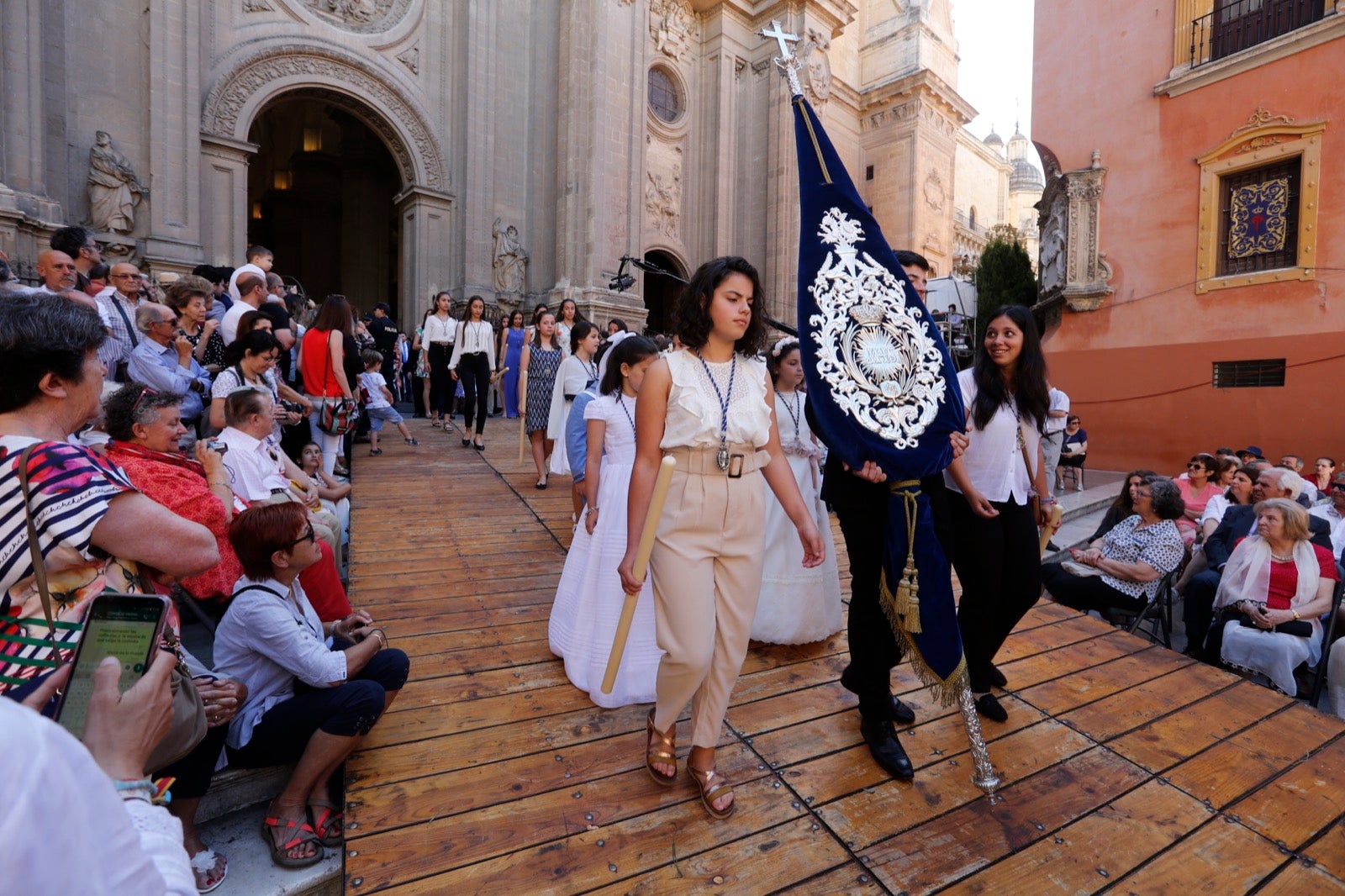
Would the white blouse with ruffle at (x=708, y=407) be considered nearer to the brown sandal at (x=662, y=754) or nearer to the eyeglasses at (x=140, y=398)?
the brown sandal at (x=662, y=754)

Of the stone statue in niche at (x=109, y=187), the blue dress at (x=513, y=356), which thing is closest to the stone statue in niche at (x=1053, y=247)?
the blue dress at (x=513, y=356)

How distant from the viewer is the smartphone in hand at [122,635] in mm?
1282

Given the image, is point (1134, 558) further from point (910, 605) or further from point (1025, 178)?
point (1025, 178)

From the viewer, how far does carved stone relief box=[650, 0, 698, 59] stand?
1869cm

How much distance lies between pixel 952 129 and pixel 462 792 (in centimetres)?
3173

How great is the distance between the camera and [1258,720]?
10.6ft

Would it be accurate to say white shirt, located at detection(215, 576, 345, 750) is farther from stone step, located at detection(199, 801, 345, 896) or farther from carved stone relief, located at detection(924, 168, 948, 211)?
carved stone relief, located at detection(924, 168, 948, 211)

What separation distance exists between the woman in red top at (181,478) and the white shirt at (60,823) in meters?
2.12

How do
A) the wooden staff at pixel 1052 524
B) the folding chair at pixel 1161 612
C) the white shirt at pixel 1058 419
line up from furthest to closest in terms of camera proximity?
the white shirt at pixel 1058 419, the folding chair at pixel 1161 612, the wooden staff at pixel 1052 524

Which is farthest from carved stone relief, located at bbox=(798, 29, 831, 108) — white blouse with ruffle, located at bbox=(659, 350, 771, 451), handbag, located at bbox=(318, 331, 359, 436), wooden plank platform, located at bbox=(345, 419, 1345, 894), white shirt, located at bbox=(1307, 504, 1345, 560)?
white blouse with ruffle, located at bbox=(659, 350, 771, 451)

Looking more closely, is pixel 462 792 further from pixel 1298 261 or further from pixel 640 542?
pixel 1298 261

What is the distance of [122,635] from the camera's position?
4.38 ft

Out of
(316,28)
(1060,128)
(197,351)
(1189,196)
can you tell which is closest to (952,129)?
(1060,128)

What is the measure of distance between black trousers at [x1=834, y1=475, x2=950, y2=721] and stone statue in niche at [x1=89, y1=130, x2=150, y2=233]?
513 inches
